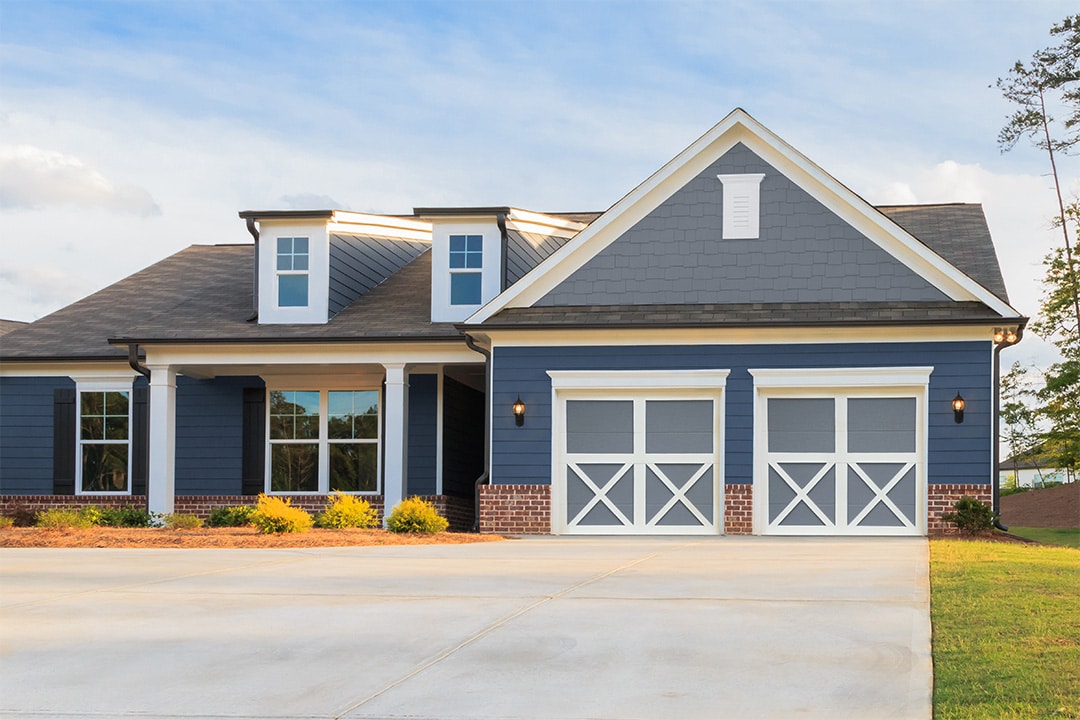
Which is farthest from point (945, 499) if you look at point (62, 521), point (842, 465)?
point (62, 521)

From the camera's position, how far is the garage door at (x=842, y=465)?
18.5 meters

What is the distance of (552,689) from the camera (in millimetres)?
6336

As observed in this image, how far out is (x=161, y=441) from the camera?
68.6 feet

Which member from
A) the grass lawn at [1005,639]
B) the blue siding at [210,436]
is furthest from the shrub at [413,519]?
the grass lawn at [1005,639]

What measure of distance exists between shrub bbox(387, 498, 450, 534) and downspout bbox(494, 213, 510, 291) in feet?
16.9

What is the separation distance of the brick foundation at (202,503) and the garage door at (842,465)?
19.9 ft

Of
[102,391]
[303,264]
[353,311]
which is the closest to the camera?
[303,264]

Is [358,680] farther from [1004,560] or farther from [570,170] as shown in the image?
[570,170]

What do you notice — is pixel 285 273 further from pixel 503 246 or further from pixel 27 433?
pixel 27 433

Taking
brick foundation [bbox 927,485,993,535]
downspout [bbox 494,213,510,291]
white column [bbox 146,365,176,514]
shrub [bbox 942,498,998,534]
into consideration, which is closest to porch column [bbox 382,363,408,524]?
downspout [bbox 494,213,510,291]

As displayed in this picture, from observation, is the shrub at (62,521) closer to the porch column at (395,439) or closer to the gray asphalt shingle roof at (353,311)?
the gray asphalt shingle roof at (353,311)

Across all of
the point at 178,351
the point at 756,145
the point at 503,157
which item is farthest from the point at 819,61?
the point at 178,351

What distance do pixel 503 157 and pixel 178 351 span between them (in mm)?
9231

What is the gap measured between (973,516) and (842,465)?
1989 mm
